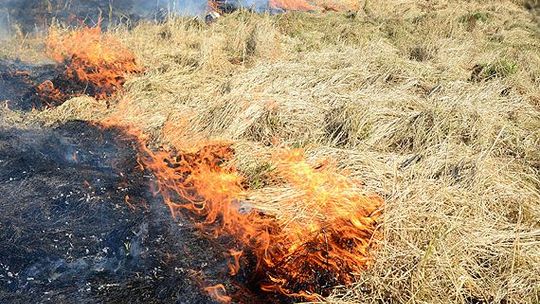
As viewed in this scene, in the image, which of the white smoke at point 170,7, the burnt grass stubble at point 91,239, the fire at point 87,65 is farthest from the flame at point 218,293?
the white smoke at point 170,7

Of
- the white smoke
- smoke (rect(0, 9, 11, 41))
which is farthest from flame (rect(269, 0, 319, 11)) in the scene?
smoke (rect(0, 9, 11, 41))

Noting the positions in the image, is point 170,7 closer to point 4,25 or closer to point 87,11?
point 87,11

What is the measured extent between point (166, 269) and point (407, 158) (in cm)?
277

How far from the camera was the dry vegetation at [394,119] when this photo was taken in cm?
333

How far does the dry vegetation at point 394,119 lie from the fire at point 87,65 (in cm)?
33

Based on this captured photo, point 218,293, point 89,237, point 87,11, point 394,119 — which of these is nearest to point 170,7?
point 87,11

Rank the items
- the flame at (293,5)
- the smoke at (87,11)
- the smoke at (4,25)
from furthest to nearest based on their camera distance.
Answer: the flame at (293,5)
the smoke at (87,11)
the smoke at (4,25)

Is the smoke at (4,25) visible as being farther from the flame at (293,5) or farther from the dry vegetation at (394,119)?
the flame at (293,5)

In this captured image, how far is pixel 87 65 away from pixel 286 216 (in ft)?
14.4

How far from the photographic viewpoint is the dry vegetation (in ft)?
10.9

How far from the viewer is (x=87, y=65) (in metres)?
6.64

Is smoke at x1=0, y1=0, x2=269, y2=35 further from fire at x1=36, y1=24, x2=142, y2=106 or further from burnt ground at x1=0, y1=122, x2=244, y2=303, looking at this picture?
burnt ground at x1=0, y1=122, x2=244, y2=303

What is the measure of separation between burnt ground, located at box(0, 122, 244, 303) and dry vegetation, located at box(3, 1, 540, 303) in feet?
3.05

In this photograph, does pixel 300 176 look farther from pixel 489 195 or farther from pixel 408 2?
pixel 408 2
